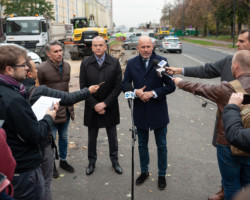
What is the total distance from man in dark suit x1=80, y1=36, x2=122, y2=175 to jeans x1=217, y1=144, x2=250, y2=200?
2.03m

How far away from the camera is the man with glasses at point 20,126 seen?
6.95 feet

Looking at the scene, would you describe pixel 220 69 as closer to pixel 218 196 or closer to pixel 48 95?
pixel 218 196

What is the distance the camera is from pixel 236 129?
2061 mm

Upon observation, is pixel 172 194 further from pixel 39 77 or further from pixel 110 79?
pixel 39 77

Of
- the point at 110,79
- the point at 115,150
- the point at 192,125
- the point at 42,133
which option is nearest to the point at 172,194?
the point at 115,150

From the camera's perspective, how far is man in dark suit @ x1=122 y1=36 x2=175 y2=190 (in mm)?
3986

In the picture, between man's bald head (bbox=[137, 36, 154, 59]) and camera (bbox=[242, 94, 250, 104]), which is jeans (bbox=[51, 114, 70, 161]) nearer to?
man's bald head (bbox=[137, 36, 154, 59])

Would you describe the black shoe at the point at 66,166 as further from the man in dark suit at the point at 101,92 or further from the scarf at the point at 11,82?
the scarf at the point at 11,82

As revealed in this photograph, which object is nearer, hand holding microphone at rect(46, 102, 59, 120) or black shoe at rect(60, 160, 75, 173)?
hand holding microphone at rect(46, 102, 59, 120)

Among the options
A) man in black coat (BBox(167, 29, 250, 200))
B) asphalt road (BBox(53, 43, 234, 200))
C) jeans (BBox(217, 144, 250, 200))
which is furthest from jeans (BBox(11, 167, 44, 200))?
man in black coat (BBox(167, 29, 250, 200))

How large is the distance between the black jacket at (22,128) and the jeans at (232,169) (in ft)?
5.63

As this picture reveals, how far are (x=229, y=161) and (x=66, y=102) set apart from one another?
1814 millimetres

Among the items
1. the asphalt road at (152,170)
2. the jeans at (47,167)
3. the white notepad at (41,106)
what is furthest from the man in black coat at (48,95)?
the asphalt road at (152,170)

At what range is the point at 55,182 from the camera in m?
4.29
